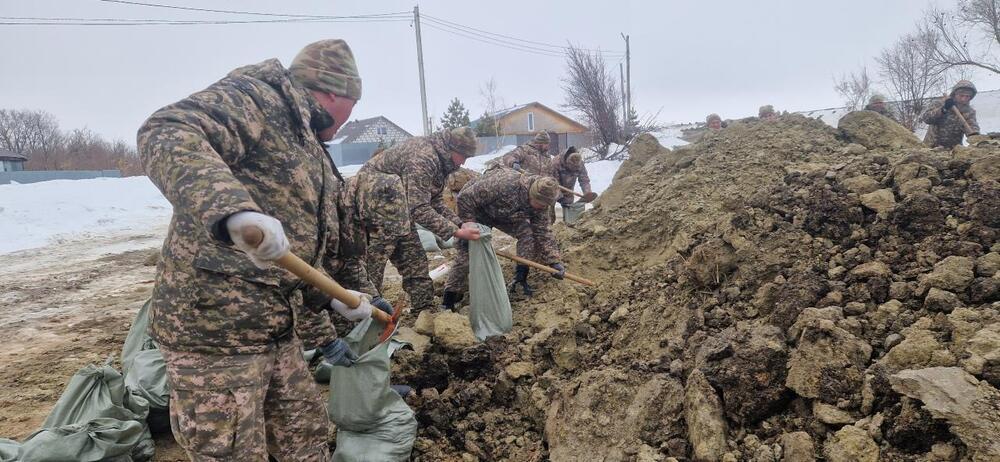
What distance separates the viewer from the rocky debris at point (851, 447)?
5.22 feet

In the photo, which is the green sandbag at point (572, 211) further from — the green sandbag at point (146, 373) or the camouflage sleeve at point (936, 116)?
the green sandbag at point (146, 373)

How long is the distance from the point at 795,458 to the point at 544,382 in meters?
1.23

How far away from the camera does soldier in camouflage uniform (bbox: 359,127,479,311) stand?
12.6 feet

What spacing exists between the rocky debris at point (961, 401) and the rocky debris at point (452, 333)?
2102mm

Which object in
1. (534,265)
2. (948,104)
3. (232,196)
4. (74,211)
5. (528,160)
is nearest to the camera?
(232,196)

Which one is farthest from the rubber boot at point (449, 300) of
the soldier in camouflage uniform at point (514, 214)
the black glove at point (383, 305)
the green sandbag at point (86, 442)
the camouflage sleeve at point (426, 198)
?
the green sandbag at point (86, 442)

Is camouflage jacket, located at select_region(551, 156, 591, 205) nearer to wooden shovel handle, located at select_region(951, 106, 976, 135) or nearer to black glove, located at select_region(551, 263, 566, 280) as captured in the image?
black glove, located at select_region(551, 263, 566, 280)

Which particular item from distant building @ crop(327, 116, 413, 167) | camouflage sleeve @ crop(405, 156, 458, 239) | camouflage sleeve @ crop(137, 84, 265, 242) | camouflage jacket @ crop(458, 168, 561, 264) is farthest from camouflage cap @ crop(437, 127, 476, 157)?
distant building @ crop(327, 116, 413, 167)

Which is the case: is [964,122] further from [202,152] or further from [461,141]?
[202,152]

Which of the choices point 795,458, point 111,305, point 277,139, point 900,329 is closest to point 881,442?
point 795,458

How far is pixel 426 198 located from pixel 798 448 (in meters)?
2.99

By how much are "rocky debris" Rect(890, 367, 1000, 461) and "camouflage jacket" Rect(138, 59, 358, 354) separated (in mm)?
1865

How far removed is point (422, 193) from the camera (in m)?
4.14

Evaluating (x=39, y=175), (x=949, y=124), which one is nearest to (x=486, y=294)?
(x=949, y=124)
